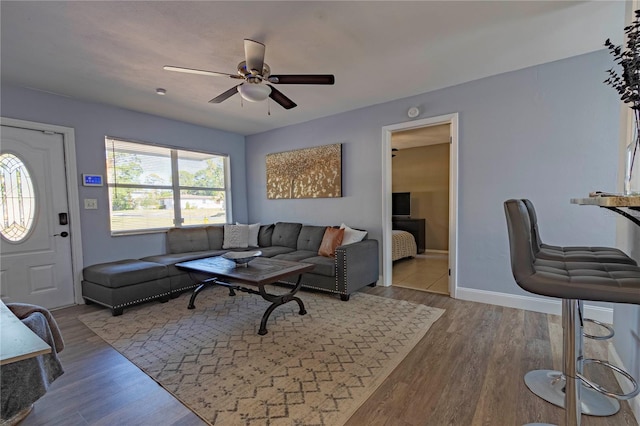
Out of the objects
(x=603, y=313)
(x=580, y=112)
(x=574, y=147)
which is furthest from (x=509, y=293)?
(x=580, y=112)

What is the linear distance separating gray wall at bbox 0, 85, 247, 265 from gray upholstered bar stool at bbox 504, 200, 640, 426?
455cm

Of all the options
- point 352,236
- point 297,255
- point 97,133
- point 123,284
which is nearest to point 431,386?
point 352,236

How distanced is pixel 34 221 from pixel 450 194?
16.3ft

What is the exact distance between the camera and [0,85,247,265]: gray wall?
3.30m

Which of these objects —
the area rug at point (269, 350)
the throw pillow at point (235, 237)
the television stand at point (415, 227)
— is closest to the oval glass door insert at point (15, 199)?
the area rug at point (269, 350)

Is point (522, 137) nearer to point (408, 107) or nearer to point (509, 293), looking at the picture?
point (408, 107)

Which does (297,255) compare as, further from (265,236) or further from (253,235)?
(253,235)

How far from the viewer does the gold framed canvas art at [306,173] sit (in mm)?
4492

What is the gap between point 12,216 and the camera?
126 inches

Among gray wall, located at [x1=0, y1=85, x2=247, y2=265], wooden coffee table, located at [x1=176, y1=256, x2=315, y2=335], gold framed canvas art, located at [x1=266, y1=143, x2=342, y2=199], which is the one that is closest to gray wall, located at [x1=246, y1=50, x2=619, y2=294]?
gold framed canvas art, located at [x1=266, y1=143, x2=342, y2=199]

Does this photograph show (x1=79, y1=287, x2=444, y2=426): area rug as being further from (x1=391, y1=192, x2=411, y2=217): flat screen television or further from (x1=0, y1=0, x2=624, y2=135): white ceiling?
(x1=391, y1=192, x2=411, y2=217): flat screen television

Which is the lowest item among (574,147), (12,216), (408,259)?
(408,259)

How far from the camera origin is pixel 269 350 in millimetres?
2348

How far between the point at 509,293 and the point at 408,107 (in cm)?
255
